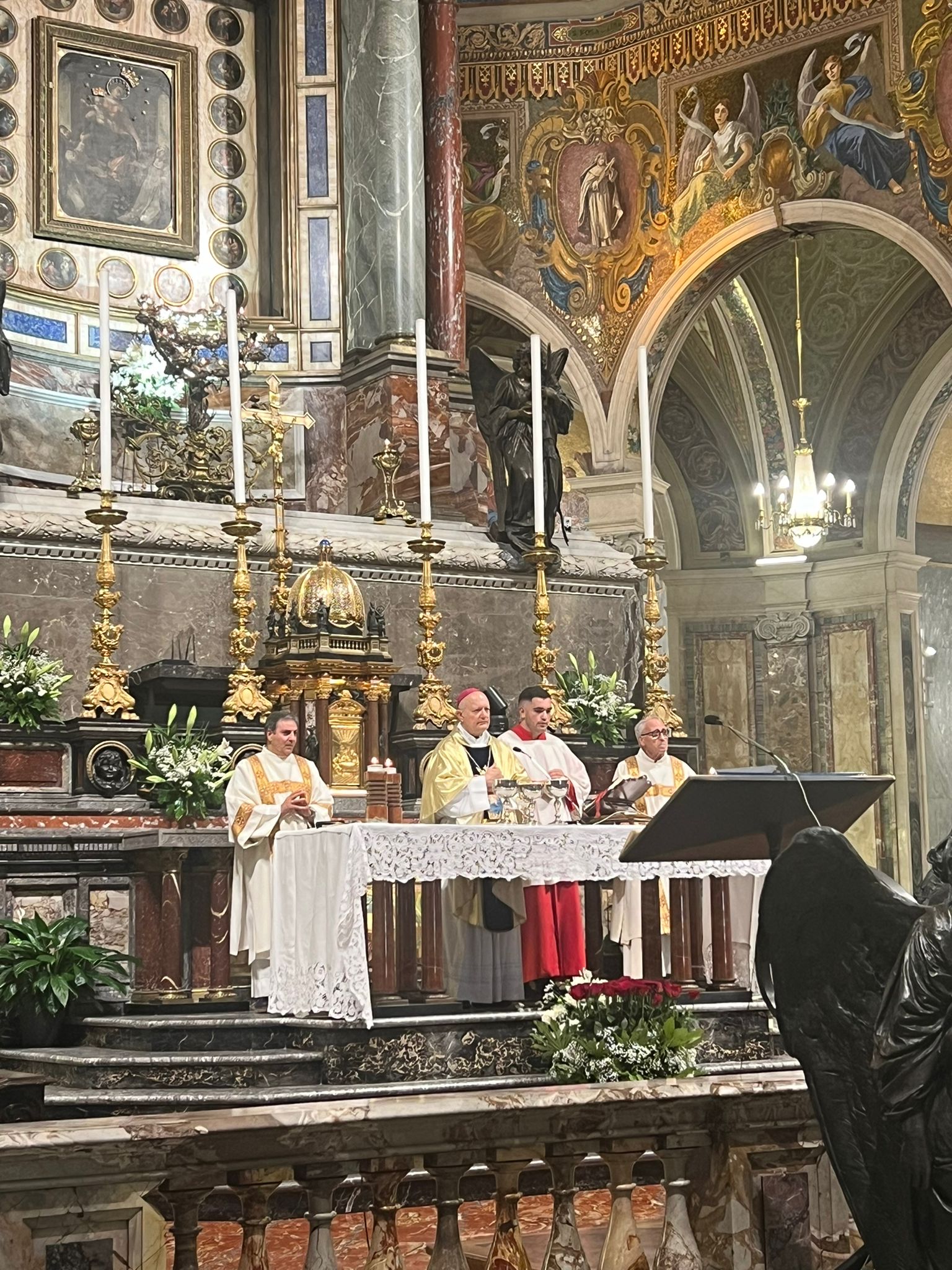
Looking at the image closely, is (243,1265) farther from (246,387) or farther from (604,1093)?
(246,387)

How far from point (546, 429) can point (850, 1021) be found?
787cm

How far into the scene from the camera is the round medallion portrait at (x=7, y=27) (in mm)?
12727

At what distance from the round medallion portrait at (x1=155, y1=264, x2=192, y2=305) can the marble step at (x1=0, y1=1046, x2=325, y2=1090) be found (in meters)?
6.99

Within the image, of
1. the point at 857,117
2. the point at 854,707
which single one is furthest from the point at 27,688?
the point at 854,707

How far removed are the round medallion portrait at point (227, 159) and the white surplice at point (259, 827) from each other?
21.5 feet

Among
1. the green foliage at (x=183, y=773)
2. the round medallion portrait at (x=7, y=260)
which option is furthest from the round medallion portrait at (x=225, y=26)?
the green foliage at (x=183, y=773)

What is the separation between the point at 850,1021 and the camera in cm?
328

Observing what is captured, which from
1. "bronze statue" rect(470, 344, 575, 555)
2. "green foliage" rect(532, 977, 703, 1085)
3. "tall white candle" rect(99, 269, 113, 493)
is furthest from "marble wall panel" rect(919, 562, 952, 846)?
"green foliage" rect(532, 977, 703, 1085)

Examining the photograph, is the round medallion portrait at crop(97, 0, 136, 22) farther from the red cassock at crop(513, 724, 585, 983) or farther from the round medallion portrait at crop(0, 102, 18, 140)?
the red cassock at crop(513, 724, 585, 983)

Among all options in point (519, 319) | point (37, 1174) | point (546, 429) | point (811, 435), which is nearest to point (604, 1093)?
point (37, 1174)

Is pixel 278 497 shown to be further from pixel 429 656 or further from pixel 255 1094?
pixel 255 1094

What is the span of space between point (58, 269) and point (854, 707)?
9.73 meters

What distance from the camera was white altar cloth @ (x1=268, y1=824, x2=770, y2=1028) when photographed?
22.6 feet

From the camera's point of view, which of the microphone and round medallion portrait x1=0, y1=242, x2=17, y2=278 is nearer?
the microphone
